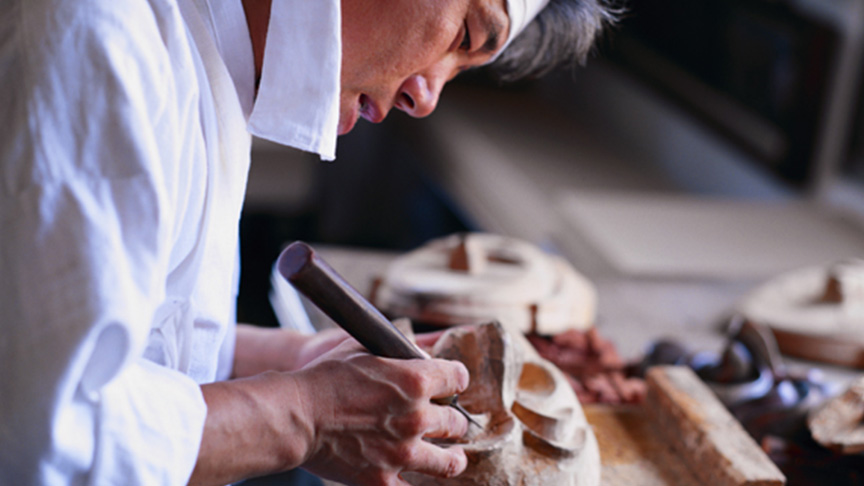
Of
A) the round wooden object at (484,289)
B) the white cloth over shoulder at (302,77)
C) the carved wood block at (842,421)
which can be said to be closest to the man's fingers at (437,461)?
the white cloth over shoulder at (302,77)

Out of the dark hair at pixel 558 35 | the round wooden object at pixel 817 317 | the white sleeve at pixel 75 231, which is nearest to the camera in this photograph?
the white sleeve at pixel 75 231

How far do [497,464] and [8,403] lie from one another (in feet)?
2.18

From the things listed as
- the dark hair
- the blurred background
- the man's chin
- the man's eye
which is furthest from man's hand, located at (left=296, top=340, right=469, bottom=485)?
the blurred background

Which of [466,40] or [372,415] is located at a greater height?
[466,40]

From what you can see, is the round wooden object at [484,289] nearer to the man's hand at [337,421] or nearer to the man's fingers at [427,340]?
the man's fingers at [427,340]

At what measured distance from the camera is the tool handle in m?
1.03

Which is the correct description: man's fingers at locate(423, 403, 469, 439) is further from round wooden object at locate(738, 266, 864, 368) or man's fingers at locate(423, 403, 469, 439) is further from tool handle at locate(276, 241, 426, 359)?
round wooden object at locate(738, 266, 864, 368)

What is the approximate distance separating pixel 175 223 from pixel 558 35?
83 cm

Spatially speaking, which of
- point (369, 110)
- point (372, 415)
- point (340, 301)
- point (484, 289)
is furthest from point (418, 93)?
point (484, 289)

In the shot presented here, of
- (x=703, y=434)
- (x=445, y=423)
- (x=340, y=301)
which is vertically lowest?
(x=703, y=434)

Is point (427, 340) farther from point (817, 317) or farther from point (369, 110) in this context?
point (817, 317)

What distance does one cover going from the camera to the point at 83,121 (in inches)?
33.3

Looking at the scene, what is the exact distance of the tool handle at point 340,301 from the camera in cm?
103

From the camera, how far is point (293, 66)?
105 cm
